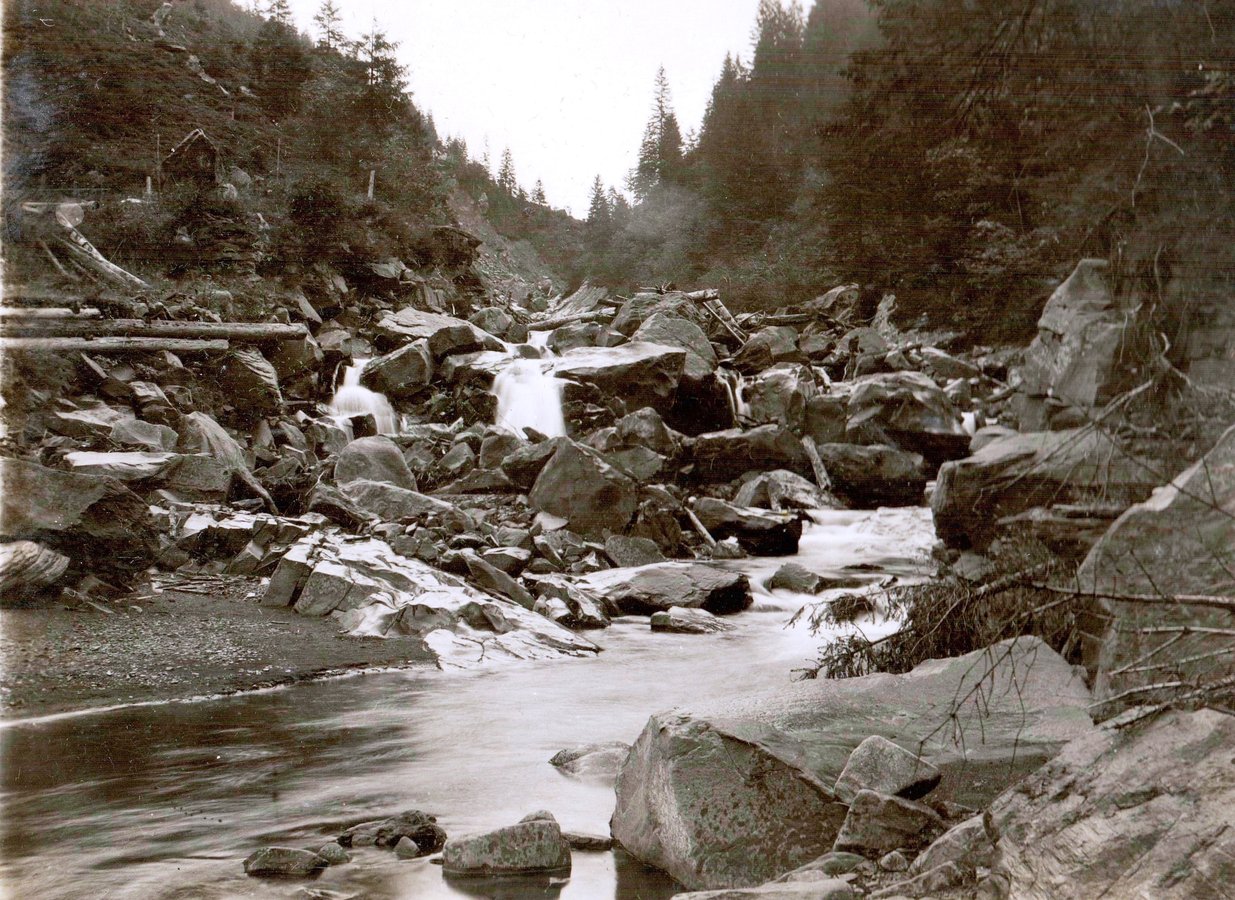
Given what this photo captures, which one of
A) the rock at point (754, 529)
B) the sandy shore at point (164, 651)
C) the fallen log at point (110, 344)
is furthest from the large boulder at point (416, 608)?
the fallen log at point (110, 344)

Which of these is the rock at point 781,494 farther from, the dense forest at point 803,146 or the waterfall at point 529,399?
the waterfall at point 529,399

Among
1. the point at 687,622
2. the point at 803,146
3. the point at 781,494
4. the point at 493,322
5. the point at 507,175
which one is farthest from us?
the point at 507,175

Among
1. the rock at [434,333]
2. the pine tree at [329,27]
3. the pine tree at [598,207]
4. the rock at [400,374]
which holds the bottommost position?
the rock at [400,374]

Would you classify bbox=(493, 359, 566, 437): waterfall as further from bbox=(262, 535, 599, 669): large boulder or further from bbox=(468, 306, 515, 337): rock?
bbox=(262, 535, 599, 669): large boulder

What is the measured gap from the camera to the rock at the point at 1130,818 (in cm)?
218

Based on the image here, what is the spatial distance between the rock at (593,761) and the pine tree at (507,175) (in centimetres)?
6575

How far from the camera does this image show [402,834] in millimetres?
4105

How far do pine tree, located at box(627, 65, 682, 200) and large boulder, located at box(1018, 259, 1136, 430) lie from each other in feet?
99.0

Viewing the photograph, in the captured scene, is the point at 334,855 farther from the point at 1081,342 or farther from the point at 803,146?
the point at 803,146

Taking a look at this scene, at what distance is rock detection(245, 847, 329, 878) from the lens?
381 cm

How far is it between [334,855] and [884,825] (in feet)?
7.19

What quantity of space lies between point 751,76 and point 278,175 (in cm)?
1709

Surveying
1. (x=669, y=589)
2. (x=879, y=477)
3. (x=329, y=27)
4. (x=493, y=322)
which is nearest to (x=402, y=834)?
(x=669, y=589)

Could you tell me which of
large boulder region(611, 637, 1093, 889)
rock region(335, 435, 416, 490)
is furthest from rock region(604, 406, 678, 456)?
large boulder region(611, 637, 1093, 889)
